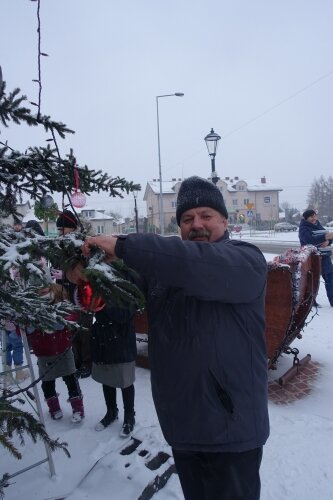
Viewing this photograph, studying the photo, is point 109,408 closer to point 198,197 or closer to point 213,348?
point 213,348

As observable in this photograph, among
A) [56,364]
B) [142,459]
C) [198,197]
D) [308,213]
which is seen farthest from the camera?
[308,213]

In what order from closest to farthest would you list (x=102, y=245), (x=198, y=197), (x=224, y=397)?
(x=102, y=245)
(x=224, y=397)
(x=198, y=197)

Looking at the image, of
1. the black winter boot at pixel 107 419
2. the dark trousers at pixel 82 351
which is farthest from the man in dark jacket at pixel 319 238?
the black winter boot at pixel 107 419

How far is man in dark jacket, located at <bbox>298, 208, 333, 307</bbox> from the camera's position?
6.80 meters

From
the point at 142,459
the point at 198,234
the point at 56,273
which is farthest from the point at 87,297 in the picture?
the point at 142,459

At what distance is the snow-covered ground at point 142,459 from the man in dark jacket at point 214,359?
1.05 m

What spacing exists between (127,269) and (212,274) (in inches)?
13.6

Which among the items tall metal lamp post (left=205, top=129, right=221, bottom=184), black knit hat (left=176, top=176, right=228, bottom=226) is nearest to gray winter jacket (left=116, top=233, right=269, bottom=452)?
black knit hat (left=176, top=176, right=228, bottom=226)

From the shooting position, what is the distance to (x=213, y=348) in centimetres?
157

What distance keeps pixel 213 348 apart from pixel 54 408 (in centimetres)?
270

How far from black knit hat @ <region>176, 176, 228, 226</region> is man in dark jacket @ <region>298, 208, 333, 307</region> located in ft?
18.1

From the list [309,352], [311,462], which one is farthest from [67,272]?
[309,352]

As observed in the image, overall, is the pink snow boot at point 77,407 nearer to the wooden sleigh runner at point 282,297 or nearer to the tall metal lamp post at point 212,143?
the wooden sleigh runner at point 282,297

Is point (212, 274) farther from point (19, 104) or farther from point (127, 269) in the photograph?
point (19, 104)
